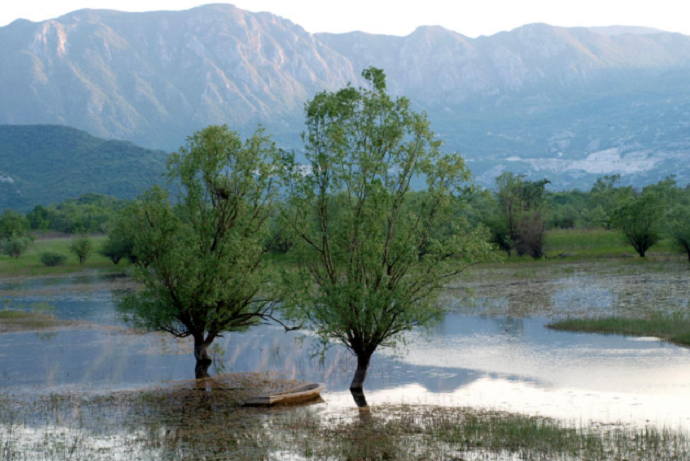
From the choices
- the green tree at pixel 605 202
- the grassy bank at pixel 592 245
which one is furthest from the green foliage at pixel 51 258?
the green tree at pixel 605 202

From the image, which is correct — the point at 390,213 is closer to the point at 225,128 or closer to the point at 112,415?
the point at 225,128

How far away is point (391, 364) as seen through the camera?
27094mm

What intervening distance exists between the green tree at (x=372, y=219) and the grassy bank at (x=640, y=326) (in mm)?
12960

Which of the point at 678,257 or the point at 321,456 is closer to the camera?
the point at 321,456

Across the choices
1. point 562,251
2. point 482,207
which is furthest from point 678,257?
point 482,207

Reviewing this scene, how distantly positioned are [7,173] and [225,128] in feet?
629

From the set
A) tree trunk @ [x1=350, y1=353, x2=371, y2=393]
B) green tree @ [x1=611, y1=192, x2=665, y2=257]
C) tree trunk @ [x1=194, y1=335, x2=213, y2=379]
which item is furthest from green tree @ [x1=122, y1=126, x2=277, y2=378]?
Answer: green tree @ [x1=611, y1=192, x2=665, y2=257]

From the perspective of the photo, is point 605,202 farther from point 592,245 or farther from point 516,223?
point 516,223

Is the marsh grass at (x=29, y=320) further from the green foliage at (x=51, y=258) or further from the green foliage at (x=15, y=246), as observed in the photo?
the green foliage at (x=15, y=246)

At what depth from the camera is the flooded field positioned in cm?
1914

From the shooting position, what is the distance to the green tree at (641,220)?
63.5 meters

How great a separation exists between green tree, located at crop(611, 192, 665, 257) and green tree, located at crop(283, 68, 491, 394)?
1876 inches

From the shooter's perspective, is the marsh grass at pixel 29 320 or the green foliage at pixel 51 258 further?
the green foliage at pixel 51 258

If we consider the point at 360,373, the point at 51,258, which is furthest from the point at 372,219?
the point at 51,258
